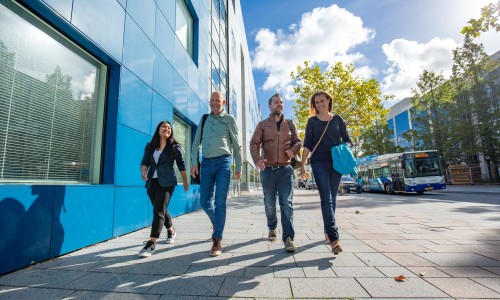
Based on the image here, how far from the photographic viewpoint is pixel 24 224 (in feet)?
9.43

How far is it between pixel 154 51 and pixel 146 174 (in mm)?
3804

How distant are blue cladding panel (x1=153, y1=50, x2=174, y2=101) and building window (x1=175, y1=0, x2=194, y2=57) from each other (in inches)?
67.5

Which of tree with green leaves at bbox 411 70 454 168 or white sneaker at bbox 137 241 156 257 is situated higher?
tree with green leaves at bbox 411 70 454 168

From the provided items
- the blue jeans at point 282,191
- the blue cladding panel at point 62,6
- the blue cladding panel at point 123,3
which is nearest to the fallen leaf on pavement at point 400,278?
the blue jeans at point 282,191

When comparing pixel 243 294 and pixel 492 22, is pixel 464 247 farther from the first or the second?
pixel 492 22

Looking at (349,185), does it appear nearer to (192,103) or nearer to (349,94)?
(349,94)

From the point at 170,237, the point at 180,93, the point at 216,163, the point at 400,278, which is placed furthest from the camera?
the point at 180,93

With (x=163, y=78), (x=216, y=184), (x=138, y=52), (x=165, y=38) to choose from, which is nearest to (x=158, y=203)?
(x=216, y=184)

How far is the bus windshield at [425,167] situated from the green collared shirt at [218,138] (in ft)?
54.8

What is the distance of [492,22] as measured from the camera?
26.5 feet

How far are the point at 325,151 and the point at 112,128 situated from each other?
11.6ft

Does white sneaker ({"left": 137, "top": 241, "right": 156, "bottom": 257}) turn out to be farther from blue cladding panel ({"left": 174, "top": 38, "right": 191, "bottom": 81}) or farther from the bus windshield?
the bus windshield

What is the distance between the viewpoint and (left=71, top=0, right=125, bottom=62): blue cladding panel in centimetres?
388

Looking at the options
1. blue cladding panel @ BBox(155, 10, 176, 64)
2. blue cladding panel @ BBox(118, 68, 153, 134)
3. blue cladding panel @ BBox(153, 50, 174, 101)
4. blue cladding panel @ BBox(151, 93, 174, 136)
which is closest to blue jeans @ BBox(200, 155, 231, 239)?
blue cladding panel @ BBox(118, 68, 153, 134)
